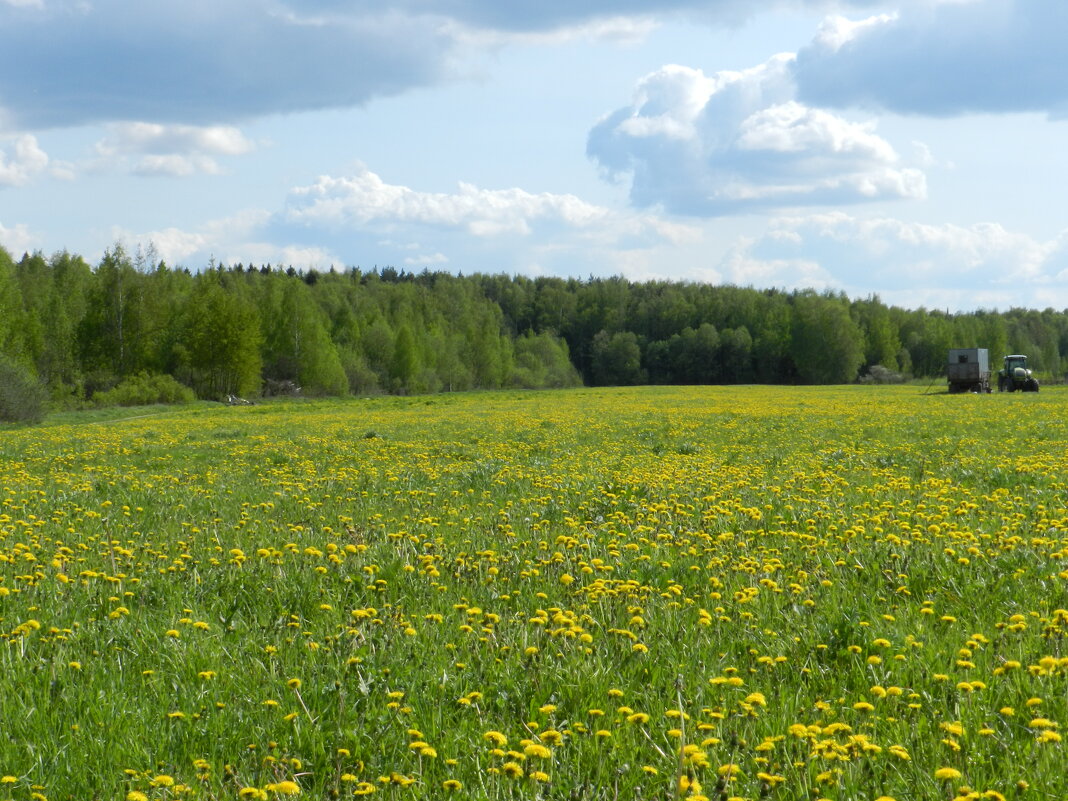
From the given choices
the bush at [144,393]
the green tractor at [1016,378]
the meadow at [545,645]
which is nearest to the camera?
the meadow at [545,645]

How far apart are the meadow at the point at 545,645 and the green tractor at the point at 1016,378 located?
5794cm

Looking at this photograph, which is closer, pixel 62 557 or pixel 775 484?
pixel 62 557

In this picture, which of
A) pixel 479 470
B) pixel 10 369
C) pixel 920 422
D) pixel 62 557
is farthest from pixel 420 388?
pixel 62 557

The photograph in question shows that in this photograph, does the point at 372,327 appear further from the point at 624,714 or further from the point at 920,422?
the point at 624,714

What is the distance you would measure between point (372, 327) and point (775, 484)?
106 m

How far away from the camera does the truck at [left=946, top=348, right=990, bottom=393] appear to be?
6412 cm

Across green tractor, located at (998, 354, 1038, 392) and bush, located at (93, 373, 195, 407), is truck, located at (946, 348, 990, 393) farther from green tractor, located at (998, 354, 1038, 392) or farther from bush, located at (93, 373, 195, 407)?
bush, located at (93, 373, 195, 407)

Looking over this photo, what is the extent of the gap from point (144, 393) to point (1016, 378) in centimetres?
6216

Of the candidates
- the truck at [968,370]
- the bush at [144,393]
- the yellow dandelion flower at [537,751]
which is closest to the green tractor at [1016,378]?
the truck at [968,370]

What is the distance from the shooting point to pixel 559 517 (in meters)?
9.35

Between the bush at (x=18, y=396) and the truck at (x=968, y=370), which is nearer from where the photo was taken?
the bush at (x=18, y=396)

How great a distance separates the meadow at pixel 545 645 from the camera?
361cm

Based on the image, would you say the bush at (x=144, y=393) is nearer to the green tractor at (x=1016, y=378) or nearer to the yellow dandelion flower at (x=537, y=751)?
the green tractor at (x=1016, y=378)

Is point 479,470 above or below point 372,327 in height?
below
